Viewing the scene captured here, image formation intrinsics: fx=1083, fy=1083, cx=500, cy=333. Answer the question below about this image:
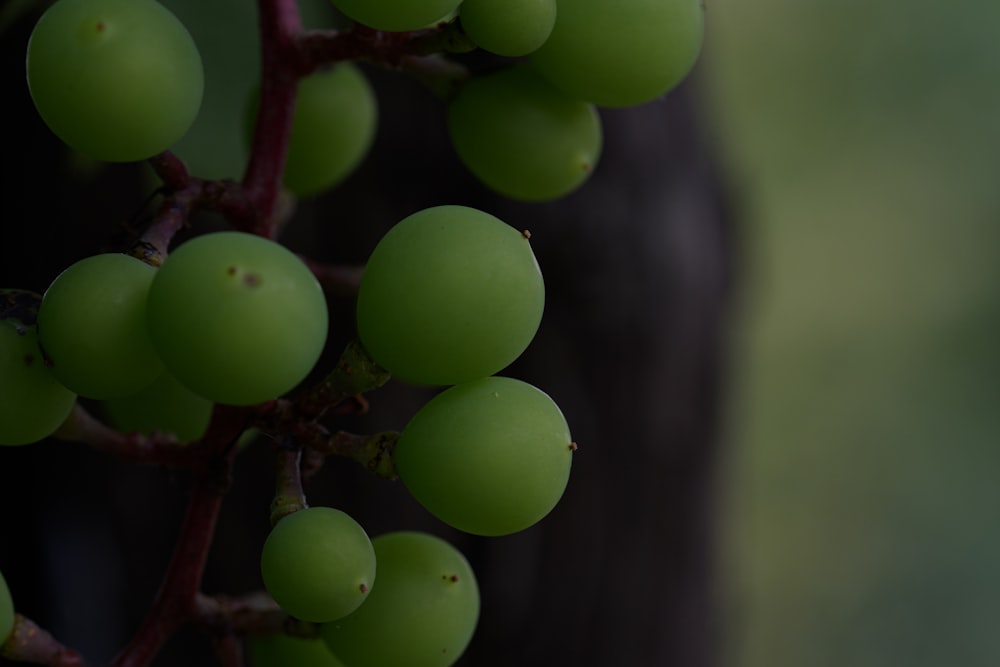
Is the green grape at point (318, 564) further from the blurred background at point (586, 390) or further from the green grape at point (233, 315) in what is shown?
the blurred background at point (586, 390)

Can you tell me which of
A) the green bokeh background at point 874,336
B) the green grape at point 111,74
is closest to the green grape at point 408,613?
the green grape at point 111,74

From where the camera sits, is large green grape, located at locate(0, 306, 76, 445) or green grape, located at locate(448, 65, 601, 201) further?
green grape, located at locate(448, 65, 601, 201)

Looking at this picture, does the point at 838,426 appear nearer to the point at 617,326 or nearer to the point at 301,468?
the point at 617,326

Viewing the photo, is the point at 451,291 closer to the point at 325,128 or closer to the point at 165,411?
the point at 165,411

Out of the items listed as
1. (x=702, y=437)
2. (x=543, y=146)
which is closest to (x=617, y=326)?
(x=702, y=437)

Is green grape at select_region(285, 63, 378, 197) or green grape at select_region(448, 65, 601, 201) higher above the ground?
green grape at select_region(448, 65, 601, 201)

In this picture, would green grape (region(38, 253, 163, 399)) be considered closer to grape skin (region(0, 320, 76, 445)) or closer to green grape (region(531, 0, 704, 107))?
grape skin (region(0, 320, 76, 445))

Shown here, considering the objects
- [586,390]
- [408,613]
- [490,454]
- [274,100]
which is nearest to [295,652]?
[408,613]

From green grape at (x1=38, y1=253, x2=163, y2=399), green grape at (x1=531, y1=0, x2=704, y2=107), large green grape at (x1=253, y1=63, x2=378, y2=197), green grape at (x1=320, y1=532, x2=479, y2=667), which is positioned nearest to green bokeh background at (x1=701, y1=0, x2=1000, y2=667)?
large green grape at (x1=253, y1=63, x2=378, y2=197)
